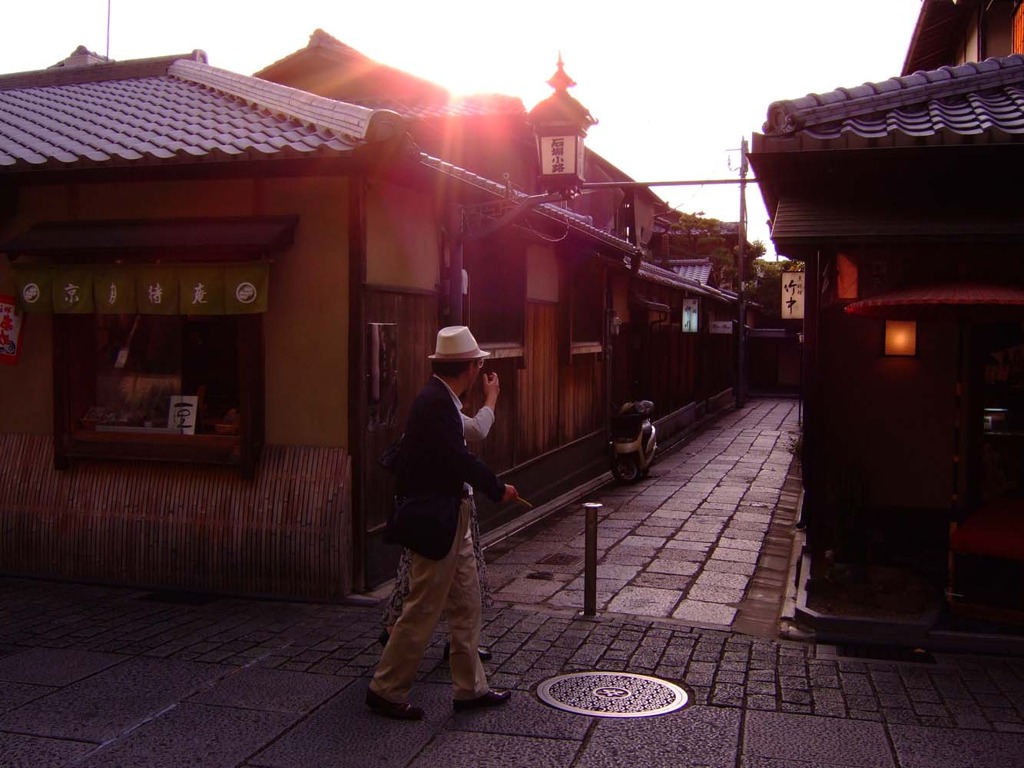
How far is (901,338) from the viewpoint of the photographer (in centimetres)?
905

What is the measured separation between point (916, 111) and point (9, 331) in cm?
917

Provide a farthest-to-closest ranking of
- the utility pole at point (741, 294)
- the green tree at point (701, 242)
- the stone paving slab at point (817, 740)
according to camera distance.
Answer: the green tree at point (701, 242) < the utility pole at point (741, 294) < the stone paving slab at point (817, 740)

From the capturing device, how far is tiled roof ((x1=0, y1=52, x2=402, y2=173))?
8.33 meters

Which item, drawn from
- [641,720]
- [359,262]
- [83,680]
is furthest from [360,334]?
[641,720]

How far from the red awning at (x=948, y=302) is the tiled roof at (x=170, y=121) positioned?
439 cm

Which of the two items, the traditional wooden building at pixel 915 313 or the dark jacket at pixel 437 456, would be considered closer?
the dark jacket at pixel 437 456

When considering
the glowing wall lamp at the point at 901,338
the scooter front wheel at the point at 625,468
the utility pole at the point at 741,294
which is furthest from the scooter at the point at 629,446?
the utility pole at the point at 741,294

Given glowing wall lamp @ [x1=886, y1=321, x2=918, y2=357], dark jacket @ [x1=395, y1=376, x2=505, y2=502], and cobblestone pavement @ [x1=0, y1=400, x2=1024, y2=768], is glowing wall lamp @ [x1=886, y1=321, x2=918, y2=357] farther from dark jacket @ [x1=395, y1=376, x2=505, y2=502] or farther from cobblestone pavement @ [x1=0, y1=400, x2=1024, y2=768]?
dark jacket @ [x1=395, y1=376, x2=505, y2=502]

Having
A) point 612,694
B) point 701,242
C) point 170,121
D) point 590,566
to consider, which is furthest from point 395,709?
point 701,242

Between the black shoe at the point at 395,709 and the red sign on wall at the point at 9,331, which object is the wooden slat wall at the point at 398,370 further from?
the red sign on wall at the point at 9,331

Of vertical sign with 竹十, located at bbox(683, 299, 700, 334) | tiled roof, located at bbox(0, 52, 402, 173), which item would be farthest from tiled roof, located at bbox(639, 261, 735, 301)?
tiled roof, located at bbox(0, 52, 402, 173)

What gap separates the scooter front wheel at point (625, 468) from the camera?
17.2 m

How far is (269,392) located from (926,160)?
21.0 ft

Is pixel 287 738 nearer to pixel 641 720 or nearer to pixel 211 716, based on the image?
pixel 211 716
